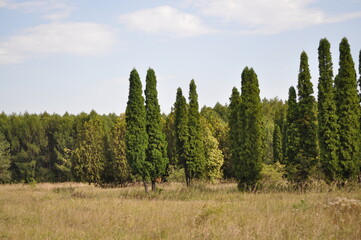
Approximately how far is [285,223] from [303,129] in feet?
68.2

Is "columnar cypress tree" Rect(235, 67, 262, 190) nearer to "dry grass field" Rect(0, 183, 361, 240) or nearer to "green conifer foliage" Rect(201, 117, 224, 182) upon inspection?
"green conifer foliage" Rect(201, 117, 224, 182)

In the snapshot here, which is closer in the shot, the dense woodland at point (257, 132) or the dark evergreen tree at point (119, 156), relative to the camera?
the dense woodland at point (257, 132)

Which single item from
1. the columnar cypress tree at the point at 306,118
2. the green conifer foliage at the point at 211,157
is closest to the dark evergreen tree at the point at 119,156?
the green conifer foliage at the point at 211,157

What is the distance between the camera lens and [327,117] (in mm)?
25656

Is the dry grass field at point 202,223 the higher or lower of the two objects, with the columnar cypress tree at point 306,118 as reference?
lower

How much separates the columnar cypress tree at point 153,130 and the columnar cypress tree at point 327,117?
12039mm

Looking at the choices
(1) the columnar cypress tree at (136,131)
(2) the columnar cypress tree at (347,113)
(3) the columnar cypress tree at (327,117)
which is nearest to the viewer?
(2) the columnar cypress tree at (347,113)

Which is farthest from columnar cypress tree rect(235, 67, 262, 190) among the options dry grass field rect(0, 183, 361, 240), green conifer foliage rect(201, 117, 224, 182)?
dry grass field rect(0, 183, 361, 240)

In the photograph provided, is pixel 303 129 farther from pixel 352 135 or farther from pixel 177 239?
pixel 177 239

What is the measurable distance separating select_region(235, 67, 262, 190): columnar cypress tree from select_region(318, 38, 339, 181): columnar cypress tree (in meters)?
4.20

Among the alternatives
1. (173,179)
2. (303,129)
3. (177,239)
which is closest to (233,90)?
(303,129)

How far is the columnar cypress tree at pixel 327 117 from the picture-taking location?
25.1 meters

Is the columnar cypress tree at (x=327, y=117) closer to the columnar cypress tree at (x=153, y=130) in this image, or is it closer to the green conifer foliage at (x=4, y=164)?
the columnar cypress tree at (x=153, y=130)

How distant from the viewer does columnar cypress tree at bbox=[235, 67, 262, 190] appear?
26203 millimetres
